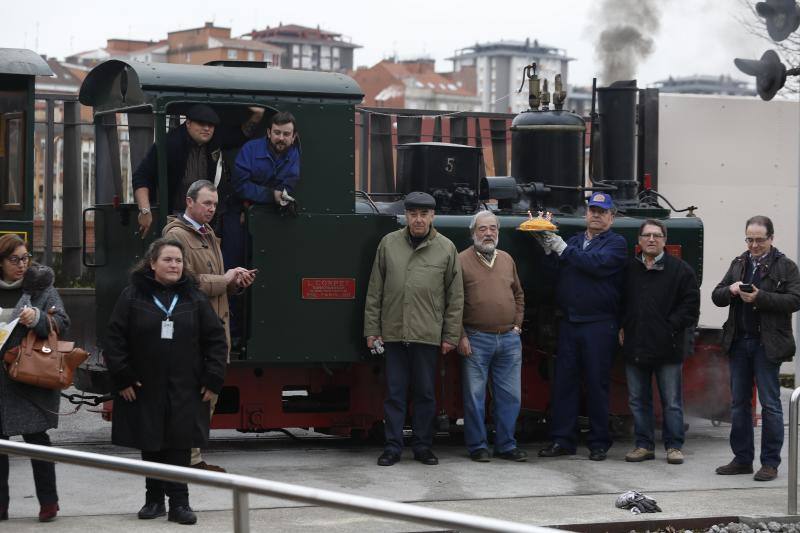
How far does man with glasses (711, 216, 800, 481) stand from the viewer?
28.8ft

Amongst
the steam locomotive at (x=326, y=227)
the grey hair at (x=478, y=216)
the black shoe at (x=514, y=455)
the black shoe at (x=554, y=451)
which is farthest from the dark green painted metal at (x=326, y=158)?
the black shoe at (x=554, y=451)

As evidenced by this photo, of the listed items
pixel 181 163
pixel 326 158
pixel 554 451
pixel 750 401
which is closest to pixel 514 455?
pixel 554 451

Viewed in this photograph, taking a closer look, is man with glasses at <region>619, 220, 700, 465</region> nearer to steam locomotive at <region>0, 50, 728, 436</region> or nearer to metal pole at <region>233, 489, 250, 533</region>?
steam locomotive at <region>0, 50, 728, 436</region>

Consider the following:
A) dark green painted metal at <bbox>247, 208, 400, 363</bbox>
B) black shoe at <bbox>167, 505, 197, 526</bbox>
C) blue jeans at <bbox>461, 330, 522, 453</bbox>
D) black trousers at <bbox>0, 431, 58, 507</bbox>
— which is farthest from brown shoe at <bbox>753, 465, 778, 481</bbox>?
black trousers at <bbox>0, 431, 58, 507</bbox>

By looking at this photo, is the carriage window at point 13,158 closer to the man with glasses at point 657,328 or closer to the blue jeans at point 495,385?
the blue jeans at point 495,385

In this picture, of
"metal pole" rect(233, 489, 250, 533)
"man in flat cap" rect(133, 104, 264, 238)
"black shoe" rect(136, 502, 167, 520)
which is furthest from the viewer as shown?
"man in flat cap" rect(133, 104, 264, 238)

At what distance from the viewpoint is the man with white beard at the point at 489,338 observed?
9336 mm

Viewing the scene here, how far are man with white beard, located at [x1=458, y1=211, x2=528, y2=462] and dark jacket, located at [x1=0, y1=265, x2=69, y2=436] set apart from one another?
3162 millimetres

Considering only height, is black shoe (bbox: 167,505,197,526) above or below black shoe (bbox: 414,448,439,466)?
above

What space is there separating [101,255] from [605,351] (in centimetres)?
381

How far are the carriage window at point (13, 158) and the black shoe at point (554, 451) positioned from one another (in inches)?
166

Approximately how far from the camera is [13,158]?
9227mm

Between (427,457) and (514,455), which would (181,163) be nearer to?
(427,457)

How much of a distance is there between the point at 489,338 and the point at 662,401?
1.41 meters
